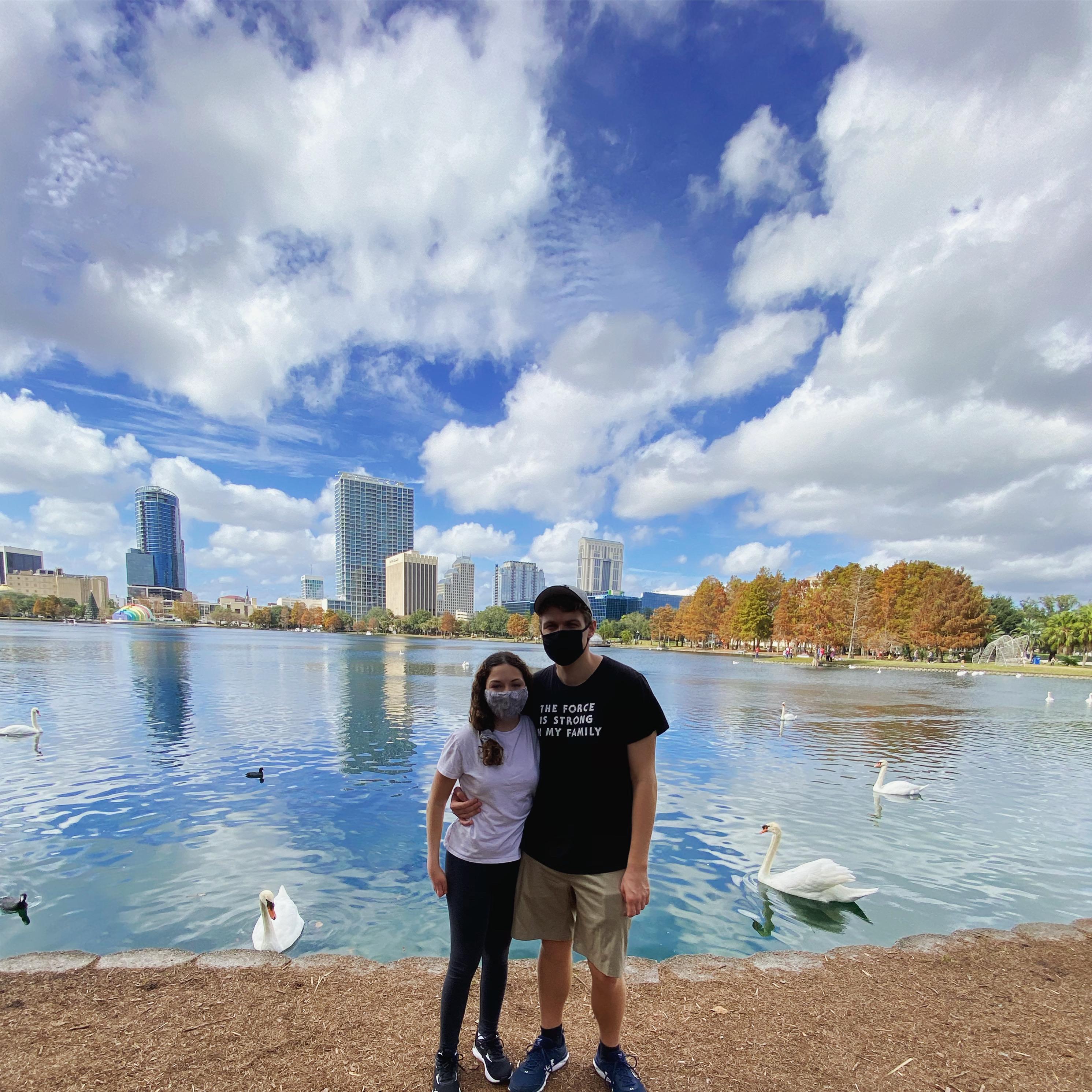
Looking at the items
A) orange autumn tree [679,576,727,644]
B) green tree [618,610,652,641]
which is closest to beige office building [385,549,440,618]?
green tree [618,610,652,641]

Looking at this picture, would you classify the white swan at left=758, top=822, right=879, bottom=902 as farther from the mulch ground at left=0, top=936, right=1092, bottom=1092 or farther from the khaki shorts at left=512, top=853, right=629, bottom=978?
the khaki shorts at left=512, top=853, right=629, bottom=978

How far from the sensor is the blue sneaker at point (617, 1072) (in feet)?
9.59

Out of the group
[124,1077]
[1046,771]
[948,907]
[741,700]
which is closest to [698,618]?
[741,700]

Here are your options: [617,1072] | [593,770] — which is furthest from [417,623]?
[593,770]

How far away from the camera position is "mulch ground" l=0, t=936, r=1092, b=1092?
3.09 metres

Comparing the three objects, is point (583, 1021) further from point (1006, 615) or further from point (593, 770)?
point (1006, 615)

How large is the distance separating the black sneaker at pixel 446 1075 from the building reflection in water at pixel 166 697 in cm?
1258

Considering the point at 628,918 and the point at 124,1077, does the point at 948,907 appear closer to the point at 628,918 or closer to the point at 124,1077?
the point at 628,918

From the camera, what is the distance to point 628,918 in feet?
9.71

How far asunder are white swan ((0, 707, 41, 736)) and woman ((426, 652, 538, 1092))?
56.0 ft

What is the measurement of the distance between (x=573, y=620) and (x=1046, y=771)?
57.3ft

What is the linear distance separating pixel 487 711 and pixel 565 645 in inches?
21.9

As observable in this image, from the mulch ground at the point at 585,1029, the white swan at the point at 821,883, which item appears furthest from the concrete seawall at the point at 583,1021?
the white swan at the point at 821,883

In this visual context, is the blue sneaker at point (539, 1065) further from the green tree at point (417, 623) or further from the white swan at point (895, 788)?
the green tree at point (417, 623)
